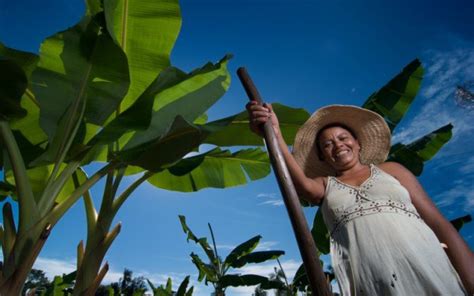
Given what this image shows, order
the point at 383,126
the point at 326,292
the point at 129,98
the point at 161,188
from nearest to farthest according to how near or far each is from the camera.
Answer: the point at 326,292 → the point at 383,126 → the point at 129,98 → the point at 161,188

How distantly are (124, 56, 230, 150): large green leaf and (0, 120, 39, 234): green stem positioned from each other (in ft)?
2.32

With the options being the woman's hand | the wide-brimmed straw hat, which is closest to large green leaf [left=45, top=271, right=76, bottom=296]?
the wide-brimmed straw hat

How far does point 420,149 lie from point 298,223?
11.0 feet

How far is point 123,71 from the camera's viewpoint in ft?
7.20

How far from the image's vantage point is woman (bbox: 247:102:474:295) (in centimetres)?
105

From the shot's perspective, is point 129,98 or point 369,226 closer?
point 369,226

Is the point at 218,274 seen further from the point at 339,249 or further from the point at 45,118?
the point at 339,249

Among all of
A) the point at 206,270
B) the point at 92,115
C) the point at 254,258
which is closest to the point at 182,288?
the point at 206,270

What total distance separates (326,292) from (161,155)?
1.69m

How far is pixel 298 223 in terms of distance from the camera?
916mm

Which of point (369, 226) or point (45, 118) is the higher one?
point (45, 118)

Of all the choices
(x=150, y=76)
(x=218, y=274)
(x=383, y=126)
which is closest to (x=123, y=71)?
(x=150, y=76)

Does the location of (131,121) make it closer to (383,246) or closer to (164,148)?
(164,148)

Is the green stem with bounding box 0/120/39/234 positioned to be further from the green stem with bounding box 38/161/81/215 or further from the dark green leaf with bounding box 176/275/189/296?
the dark green leaf with bounding box 176/275/189/296
